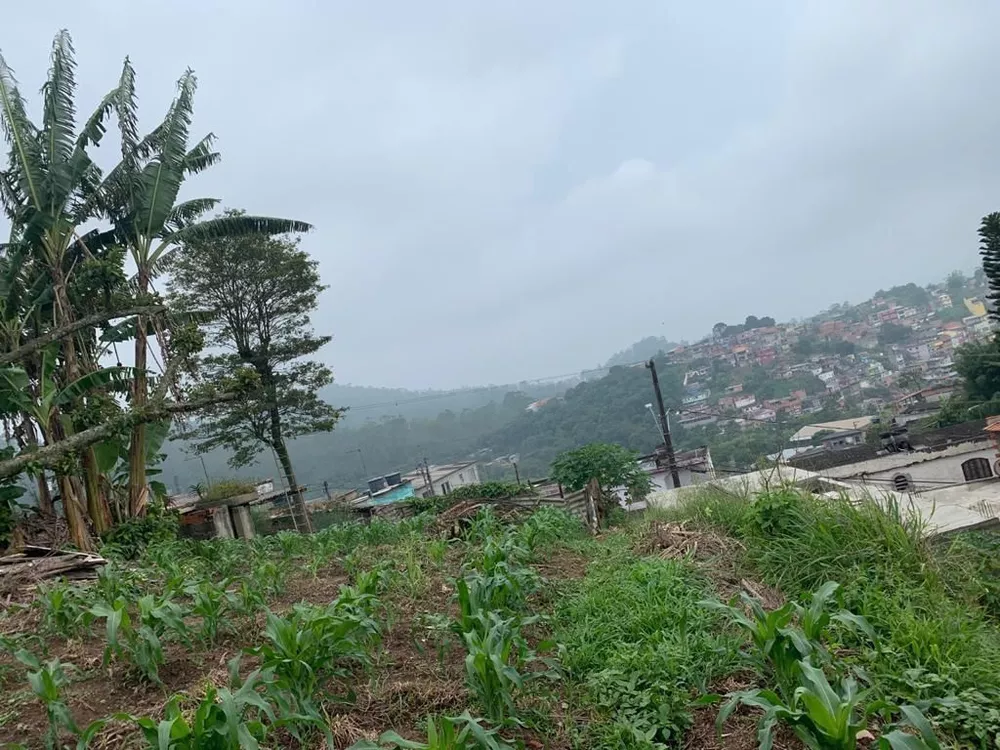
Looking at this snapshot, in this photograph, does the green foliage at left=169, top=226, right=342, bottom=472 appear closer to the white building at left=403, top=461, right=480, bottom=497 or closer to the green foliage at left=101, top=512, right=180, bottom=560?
the green foliage at left=101, top=512, right=180, bottom=560

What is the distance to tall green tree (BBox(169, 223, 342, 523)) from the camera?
16203 millimetres

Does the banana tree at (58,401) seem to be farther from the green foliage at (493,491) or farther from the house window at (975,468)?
the house window at (975,468)

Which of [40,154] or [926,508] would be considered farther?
[40,154]

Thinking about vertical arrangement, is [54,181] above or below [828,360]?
above

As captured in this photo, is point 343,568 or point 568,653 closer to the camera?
point 568,653

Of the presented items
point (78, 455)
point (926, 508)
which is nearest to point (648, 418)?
point (926, 508)

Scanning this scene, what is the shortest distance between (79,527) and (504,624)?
851 centimetres

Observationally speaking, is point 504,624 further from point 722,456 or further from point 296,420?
point 722,456

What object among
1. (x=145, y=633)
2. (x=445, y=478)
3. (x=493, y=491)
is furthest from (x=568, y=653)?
(x=445, y=478)

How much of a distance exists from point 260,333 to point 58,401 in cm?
783

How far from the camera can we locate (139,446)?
10.2 m

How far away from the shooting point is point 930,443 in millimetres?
22781

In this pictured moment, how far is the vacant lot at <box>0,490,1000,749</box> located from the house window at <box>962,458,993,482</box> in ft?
49.6

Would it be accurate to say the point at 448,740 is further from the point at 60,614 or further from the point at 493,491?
the point at 493,491
